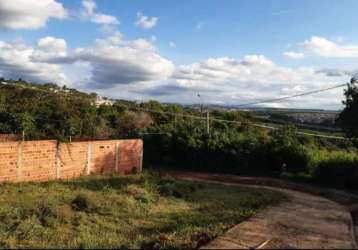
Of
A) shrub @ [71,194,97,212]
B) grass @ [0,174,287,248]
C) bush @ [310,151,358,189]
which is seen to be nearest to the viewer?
grass @ [0,174,287,248]

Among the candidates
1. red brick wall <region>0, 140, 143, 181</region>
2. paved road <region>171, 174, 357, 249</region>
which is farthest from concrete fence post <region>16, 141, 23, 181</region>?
paved road <region>171, 174, 357, 249</region>

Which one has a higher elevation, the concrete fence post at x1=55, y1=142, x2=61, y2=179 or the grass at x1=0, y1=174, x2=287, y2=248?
the concrete fence post at x1=55, y1=142, x2=61, y2=179

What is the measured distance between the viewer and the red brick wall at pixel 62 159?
49.1 feet

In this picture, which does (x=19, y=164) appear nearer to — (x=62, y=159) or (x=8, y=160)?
(x=8, y=160)

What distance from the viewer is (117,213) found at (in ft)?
35.9

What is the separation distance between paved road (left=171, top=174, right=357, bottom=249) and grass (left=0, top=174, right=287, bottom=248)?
17.8 inches

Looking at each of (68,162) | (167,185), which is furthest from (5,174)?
(167,185)

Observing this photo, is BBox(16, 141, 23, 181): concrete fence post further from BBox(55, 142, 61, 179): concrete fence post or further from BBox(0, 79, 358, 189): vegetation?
BBox(0, 79, 358, 189): vegetation

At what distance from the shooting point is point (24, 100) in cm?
Answer: 3578

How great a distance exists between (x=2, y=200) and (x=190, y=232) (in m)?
6.13

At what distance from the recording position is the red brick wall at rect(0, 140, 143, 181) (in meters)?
15.0

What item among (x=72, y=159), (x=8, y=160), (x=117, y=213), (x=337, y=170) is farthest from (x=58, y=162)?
(x=337, y=170)

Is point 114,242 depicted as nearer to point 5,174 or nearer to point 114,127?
point 5,174

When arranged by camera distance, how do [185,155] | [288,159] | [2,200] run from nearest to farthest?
[2,200] < [288,159] < [185,155]
